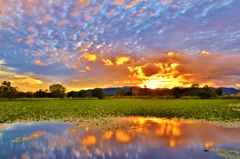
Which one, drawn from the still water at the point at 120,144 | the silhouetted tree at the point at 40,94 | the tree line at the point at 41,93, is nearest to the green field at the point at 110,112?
the still water at the point at 120,144

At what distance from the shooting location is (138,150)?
881 centimetres

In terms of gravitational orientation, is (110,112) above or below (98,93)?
below

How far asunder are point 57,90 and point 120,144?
10862 cm

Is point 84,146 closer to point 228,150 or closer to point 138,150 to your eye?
point 138,150

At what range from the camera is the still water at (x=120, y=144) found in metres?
8.27

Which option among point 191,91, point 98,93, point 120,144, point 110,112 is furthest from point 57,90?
point 120,144

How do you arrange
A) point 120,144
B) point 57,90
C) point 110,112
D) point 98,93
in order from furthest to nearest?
point 57,90 < point 98,93 < point 110,112 < point 120,144

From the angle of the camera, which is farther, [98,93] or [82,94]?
[82,94]

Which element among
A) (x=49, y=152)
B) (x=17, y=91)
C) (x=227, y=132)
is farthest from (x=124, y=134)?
(x=17, y=91)

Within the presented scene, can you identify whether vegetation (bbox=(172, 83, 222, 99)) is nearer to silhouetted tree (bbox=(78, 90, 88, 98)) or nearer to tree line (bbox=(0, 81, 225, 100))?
tree line (bbox=(0, 81, 225, 100))

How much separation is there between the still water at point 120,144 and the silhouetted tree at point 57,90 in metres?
96.7

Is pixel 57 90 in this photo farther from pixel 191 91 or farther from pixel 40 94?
pixel 191 91

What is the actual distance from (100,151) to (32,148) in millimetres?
3258

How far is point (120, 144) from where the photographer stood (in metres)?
9.76
